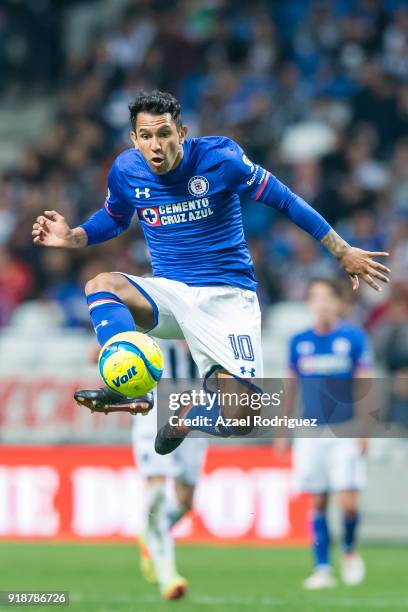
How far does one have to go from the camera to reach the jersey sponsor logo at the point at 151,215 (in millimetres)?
7894

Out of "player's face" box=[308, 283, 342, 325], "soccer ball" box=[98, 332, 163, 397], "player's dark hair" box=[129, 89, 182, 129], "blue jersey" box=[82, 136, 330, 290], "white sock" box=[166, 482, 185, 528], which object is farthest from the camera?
"player's face" box=[308, 283, 342, 325]

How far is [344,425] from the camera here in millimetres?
11391

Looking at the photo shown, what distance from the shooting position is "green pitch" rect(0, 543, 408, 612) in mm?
9391

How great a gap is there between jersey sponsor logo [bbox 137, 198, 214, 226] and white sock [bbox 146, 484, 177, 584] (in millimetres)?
2621

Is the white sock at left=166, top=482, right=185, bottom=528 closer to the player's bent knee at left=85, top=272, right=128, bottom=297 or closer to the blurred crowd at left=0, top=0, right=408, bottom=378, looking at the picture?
the player's bent knee at left=85, top=272, right=128, bottom=297

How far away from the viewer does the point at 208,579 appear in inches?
440

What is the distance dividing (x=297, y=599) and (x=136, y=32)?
36.5ft

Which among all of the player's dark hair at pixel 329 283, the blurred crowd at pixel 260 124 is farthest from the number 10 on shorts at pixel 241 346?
the blurred crowd at pixel 260 124

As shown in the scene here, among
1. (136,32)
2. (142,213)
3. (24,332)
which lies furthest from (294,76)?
(142,213)

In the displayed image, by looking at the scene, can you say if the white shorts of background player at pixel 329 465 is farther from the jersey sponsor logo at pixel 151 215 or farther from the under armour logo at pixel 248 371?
the jersey sponsor logo at pixel 151 215

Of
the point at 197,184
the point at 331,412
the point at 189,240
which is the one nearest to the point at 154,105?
the point at 197,184

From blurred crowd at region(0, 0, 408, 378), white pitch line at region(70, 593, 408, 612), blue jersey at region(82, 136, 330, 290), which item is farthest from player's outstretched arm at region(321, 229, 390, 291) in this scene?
blurred crowd at region(0, 0, 408, 378)

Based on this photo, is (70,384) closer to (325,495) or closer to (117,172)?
(325,495)

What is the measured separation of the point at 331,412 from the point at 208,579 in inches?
61.5
